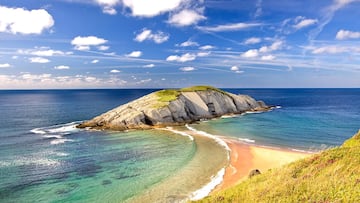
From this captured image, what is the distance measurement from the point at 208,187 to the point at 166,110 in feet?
151

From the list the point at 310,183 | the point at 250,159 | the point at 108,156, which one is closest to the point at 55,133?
the point at 108,156

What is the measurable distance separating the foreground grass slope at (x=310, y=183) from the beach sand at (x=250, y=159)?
11.9m

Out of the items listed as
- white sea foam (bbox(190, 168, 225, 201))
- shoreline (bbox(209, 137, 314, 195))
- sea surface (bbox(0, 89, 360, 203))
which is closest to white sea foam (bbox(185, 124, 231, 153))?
shoreline (bbox(209, 137, 314, 195))

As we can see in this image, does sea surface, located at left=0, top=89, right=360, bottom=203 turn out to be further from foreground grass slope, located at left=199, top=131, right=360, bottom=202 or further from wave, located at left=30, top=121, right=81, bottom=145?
foreground grass slope, located at left=199, top=131, right=360, bottom=202

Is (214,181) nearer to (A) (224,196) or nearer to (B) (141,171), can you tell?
(B) (141,171)

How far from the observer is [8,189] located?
29031 mm

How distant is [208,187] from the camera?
28.8 meters

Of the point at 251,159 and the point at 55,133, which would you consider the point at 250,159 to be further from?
the point at 55,133

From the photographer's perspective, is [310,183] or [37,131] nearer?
[310,183]

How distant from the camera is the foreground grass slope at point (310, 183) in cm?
1395

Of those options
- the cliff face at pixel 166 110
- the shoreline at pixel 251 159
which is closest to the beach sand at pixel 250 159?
the shoreline at pixel 251 159

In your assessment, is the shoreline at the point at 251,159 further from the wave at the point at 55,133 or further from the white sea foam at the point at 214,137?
the wave at the point at 55,133

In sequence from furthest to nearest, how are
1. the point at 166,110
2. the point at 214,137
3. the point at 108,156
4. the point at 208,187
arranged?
the point at 166,110 < the point at 214,137 < the point at 108,156 < the point at 208,187

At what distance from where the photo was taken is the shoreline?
32691 millimetres
